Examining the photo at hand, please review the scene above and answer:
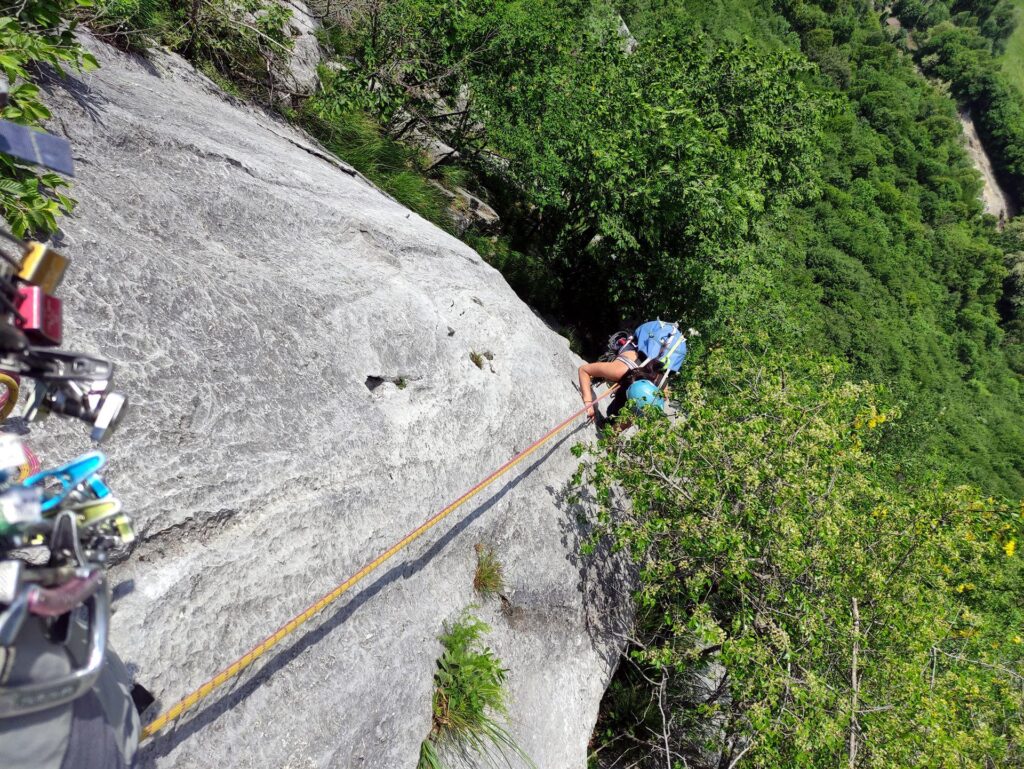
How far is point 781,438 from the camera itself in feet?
19.9

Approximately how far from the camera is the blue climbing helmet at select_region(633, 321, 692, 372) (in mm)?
8289

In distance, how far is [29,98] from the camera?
4.10m

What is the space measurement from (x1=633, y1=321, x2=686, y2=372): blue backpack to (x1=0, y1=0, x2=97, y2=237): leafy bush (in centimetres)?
623

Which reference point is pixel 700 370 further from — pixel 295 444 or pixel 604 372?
pixel 295 444

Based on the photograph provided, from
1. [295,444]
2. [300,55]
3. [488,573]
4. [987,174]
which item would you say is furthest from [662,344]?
[987,174]

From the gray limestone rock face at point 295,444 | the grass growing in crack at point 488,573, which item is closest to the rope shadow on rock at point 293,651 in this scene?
the gray limestone rock face at point 295,444

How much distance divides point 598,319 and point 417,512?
7.62 m

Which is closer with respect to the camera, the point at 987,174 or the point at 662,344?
the point at 662,344

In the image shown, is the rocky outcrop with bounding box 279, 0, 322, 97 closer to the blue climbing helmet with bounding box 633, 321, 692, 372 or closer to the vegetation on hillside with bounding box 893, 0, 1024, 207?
the blue climbing helmet with bounding box 633, 321, 692, 372

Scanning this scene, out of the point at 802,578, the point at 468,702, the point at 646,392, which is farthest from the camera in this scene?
the point at 646,392

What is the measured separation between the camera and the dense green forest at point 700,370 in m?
5.39

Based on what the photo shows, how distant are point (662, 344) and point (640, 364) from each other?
372 millimetres

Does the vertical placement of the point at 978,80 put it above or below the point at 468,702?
above

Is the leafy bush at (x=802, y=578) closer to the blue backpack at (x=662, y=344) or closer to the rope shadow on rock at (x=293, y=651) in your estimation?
the blue backpack at (x=662, y=344)
